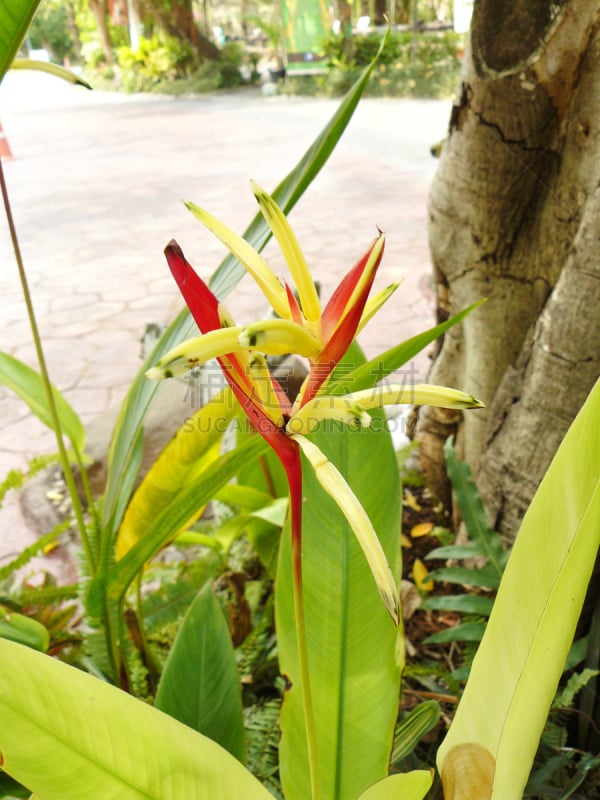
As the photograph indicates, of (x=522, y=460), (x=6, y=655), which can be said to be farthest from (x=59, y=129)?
(x=6, y=655)

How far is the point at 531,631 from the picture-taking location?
14.5 inches

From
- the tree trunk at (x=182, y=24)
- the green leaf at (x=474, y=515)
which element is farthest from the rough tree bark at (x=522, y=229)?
the tree trunk at (x=182, y=24)

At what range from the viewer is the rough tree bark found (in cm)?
76

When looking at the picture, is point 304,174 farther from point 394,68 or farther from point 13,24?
point 394,68

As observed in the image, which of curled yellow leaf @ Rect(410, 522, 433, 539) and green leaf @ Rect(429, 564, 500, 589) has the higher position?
green leaf @ Rect(429, 564, 500, 589)

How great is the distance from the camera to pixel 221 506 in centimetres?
113

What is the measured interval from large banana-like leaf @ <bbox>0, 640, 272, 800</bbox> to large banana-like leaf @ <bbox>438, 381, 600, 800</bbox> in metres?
0.15

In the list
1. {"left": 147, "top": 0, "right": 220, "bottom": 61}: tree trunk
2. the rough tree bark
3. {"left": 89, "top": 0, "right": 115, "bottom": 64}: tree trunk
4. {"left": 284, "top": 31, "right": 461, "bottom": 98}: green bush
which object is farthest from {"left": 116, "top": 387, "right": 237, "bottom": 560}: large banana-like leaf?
{"left": 89, "top": 0, "right": 115, "bottom": 64}: tree trunk

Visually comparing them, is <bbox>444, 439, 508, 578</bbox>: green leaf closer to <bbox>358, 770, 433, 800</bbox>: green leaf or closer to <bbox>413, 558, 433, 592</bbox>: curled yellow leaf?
<bbox>413, 558, 433, 592</bbox>: curled yellow leaf

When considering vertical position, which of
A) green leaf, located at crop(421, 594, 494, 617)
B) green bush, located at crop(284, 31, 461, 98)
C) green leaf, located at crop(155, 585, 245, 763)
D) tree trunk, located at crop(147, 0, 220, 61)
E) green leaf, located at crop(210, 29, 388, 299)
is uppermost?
tree trunk, located at crop(147, 0, 220, 61)

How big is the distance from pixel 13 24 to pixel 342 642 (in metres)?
0.47

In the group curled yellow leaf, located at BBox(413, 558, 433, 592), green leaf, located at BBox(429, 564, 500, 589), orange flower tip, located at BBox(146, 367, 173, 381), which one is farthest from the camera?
curled yellow leaf, located at BBox(413, 558, 433, 592)

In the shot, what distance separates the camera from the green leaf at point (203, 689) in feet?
1.75

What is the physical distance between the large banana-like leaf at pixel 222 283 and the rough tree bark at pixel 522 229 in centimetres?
35
